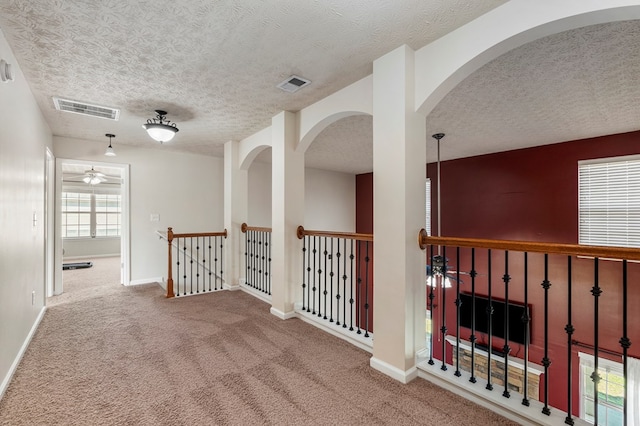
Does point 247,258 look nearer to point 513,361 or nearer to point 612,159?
point 513,361

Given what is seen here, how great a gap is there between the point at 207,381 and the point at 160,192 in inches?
165

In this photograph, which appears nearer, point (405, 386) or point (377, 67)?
point (405, 386)

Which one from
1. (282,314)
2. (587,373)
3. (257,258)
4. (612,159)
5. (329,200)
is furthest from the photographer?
(329,200)

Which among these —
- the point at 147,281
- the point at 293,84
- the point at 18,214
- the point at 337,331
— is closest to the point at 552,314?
the point at 337,331

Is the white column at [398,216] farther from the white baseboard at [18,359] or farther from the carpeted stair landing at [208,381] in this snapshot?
the white baseboard at [18,359]

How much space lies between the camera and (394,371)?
2191 millimetres

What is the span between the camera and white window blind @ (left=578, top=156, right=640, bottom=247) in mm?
3973

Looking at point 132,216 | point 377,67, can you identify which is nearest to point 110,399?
point 377,67

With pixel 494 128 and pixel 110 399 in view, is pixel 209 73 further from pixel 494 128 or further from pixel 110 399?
pixel 494 128

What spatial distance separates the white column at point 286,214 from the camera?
138 inches

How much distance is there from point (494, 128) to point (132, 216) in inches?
230

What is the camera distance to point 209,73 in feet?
8.39

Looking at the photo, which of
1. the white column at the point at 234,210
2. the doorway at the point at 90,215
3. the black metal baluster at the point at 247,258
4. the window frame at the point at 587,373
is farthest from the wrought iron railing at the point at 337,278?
the doorway at the point at 90,215

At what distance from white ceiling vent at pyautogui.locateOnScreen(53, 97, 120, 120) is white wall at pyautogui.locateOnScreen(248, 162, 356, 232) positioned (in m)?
3.05
